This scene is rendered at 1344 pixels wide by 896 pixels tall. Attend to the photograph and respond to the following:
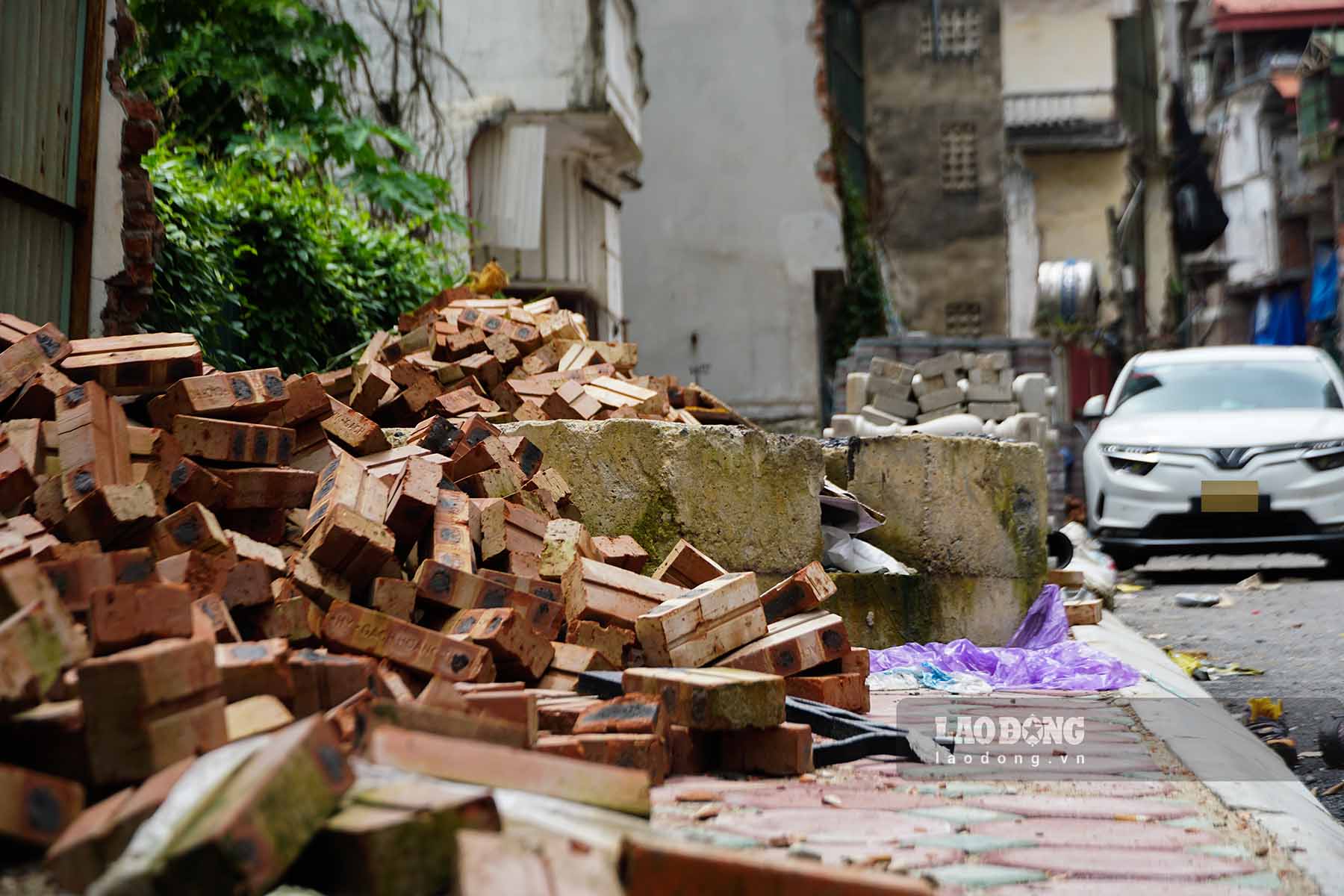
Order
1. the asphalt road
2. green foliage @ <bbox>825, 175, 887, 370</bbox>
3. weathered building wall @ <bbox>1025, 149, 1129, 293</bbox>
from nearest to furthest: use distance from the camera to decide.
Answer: the asphalt road < green foliage @ <bbox>825, 175, 887, 370</bbox> < weathered building wall @ <bbox>1025, 149, 1129, 293</bbox>

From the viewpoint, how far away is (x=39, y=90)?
16.7 ft

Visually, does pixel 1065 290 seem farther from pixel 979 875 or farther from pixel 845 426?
pixel 979 875

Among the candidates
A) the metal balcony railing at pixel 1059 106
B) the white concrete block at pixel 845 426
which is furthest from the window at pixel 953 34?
the white concrete block at pixel 845 426

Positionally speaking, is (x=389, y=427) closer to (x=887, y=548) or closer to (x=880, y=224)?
(x=887, y=548)

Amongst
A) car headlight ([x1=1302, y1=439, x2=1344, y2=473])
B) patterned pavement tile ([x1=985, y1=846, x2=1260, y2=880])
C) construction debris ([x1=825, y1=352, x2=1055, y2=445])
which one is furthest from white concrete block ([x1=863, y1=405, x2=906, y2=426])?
patterned pavement tile ([x1=985, y1=846, x2=1260, y2=880])

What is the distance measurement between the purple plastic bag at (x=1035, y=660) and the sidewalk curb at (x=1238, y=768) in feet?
0.45

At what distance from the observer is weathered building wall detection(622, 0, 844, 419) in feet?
54.7

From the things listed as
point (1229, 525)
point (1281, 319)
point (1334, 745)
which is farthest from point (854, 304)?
point (1281, 319)

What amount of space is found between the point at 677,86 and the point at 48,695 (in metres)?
15.8

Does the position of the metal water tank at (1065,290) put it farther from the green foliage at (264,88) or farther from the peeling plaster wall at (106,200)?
the peeling plaster wall at (106,200)

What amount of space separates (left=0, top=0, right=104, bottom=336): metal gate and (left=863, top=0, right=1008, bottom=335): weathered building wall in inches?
1036

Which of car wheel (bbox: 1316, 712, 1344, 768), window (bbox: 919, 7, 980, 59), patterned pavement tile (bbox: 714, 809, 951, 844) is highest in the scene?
window (bbox: 919, 7, 980, 59)

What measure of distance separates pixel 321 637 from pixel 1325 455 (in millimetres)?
7736

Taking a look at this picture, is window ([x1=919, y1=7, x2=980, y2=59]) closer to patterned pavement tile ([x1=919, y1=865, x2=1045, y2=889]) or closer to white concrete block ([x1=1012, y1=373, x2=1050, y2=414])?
white concrete block ([x1=1012, y1=373, x2=1050, y2=414])
